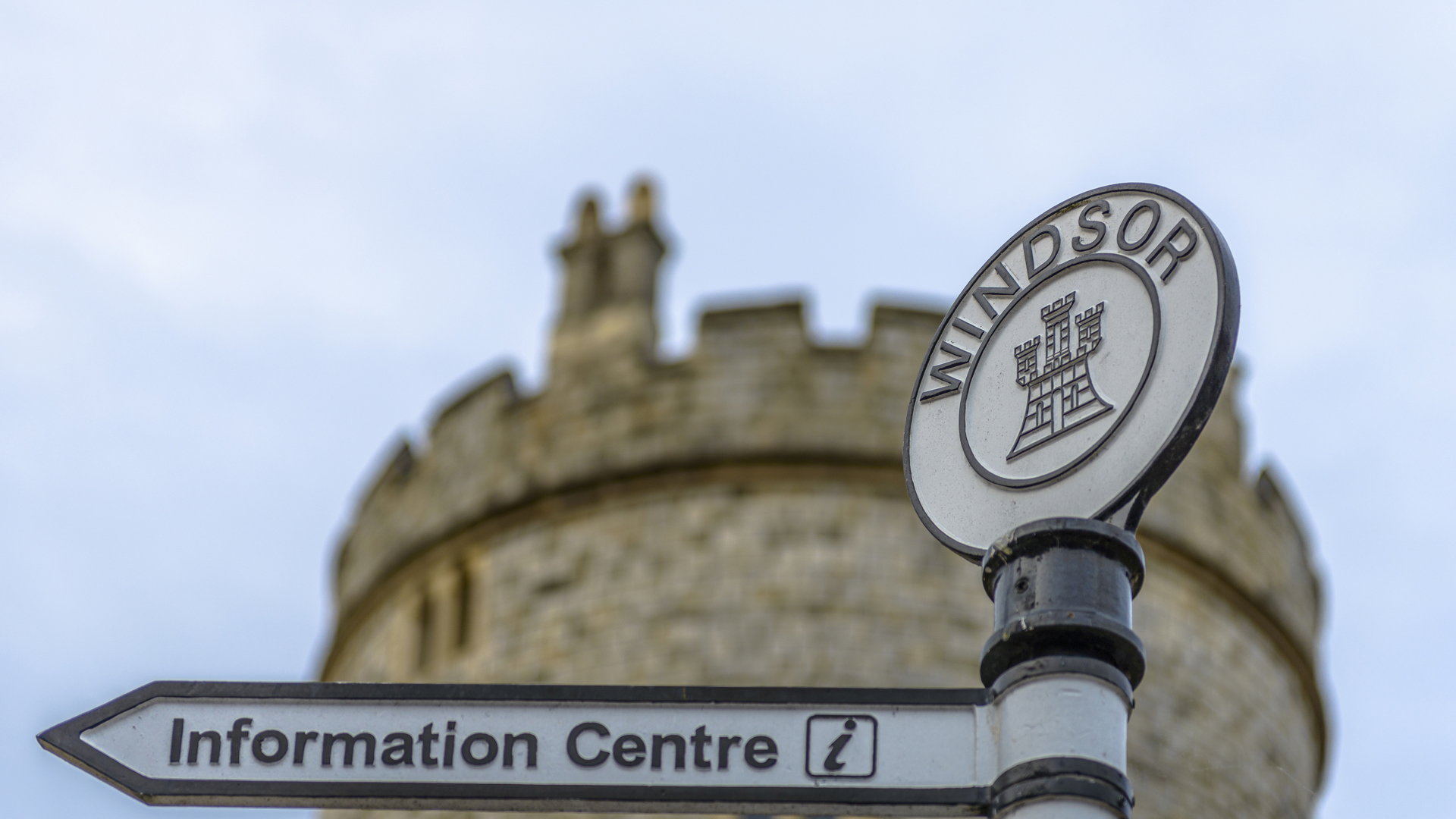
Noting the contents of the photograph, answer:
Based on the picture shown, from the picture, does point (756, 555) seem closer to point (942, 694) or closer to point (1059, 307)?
point (1059, 307)

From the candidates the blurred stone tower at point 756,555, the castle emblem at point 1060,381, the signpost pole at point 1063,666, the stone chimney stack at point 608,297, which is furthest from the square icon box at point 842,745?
the stone chimney stack at point 608,297

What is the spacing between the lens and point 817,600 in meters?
11.6

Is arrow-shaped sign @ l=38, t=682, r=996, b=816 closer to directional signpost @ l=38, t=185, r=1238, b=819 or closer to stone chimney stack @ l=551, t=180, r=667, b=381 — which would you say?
directional signpost @ l=38, t=185, r=1238, b=819

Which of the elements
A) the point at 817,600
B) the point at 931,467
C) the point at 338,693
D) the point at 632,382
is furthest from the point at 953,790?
the point at 632,382

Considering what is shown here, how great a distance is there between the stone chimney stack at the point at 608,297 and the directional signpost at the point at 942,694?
30.6 ft

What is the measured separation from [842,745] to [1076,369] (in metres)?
0.63

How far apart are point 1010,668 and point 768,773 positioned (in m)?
0.39

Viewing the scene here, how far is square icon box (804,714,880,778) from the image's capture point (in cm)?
314

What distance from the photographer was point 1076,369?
3.24 metres

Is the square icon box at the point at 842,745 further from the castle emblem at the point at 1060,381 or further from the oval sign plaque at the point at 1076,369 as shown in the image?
the castle emblem at the point at 1060,381

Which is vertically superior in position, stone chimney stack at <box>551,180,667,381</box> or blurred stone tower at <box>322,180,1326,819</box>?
stone chimney stack at <box>551,180,667,381</box>

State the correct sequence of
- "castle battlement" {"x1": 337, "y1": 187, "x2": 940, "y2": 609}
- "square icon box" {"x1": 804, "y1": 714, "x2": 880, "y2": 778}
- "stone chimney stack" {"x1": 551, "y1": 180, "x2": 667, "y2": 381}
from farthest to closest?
1. "stone chimney stack" {"x1": 551, "y1": 180, "x2": 667, "y2": 381}
2. "castle battlement" {"x1": 337, "y1": 187, "x2": 940, "y2": 609}
3. "square icon box" {"x1": 804, "y1": 714, "x2": 880, "y2": 778}

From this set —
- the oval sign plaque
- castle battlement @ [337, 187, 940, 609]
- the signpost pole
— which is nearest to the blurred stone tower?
castle battlement @ [337, 187, 940, 609]

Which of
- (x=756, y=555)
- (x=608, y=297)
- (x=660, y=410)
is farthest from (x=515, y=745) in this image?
(x=608, y=297)
